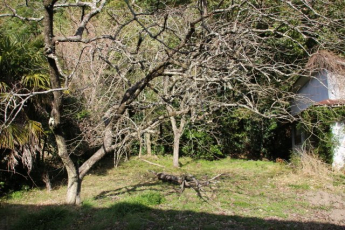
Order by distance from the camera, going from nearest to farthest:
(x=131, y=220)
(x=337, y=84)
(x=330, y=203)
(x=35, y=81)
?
(x=131, y=220) → (x=330, y=203) → (x=35, y=81) → (x=337, y=84)

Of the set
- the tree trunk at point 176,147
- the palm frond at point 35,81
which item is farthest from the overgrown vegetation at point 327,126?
the palm frond at point 35,81

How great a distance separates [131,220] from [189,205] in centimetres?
150

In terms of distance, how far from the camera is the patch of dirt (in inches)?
240

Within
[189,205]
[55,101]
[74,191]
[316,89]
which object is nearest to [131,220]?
[189,205]

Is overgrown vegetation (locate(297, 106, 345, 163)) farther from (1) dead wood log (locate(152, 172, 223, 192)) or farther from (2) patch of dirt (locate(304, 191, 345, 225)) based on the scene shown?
(1) dead wood log (locate(152, 172, 223, 192))

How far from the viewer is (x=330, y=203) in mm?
7105

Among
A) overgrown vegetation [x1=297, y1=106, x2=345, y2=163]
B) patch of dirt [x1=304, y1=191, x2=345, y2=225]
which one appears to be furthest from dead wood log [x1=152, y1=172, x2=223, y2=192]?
overgrown vegetation [x1=297, y1=106, x2=345, y2=163]

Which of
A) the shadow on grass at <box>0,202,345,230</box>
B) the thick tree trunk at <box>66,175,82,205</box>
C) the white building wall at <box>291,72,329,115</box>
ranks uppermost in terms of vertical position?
the white building wall at <box>291,72,329,115</box>

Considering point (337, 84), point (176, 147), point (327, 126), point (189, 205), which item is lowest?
point (189, 205)

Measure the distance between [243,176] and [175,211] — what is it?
16.5 feet

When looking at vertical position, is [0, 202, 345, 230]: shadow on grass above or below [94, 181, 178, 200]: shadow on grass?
above

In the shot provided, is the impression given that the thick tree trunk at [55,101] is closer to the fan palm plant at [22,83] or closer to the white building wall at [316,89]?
the fan palm plant at [22,83]

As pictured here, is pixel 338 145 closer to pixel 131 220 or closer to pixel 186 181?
pixel 186 181

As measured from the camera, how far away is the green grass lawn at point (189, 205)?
556 cm
